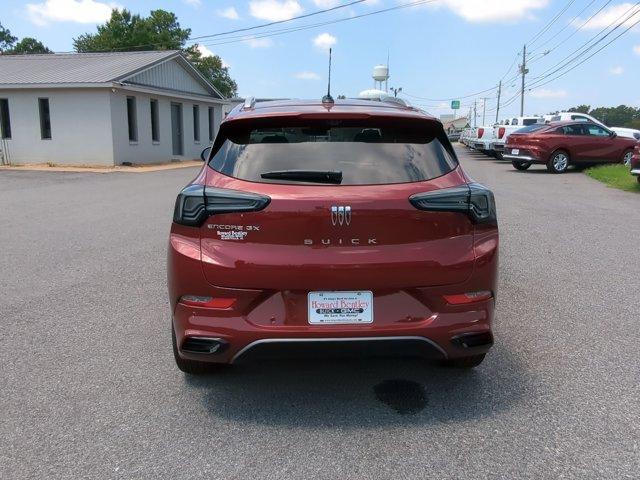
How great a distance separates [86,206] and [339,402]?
9.70m

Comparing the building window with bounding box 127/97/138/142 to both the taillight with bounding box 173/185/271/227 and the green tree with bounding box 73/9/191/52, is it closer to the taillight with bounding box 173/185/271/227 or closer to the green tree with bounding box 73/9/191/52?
the taillight with bounding box 173/185/271/227

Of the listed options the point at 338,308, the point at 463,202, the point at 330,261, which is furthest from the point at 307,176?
the point at 463,202

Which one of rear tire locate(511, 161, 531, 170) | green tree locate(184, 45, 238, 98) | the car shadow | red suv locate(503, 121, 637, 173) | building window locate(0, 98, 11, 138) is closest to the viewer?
the car shadow

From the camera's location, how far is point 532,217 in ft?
33.0

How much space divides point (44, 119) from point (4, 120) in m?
1.88

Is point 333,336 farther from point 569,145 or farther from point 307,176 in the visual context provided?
point 569,145

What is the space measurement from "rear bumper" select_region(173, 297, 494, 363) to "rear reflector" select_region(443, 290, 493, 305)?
0.03m

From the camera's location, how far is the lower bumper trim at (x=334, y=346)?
3008 millimetres

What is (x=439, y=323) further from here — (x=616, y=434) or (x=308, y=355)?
(x=616, y=434)

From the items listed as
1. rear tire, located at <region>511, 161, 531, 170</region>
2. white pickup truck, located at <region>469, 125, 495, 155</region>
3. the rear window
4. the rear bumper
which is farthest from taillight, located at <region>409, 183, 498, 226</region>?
white pickup truck, located at <region>469, 125, 495, 155</region>

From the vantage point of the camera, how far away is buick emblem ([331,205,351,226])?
2.99 m

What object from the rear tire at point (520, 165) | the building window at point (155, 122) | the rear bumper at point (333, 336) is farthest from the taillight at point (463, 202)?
the building window at point (155, 122)

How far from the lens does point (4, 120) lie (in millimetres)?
23469

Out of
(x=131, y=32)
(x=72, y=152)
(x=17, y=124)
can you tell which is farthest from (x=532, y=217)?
(x=131, y=32)
